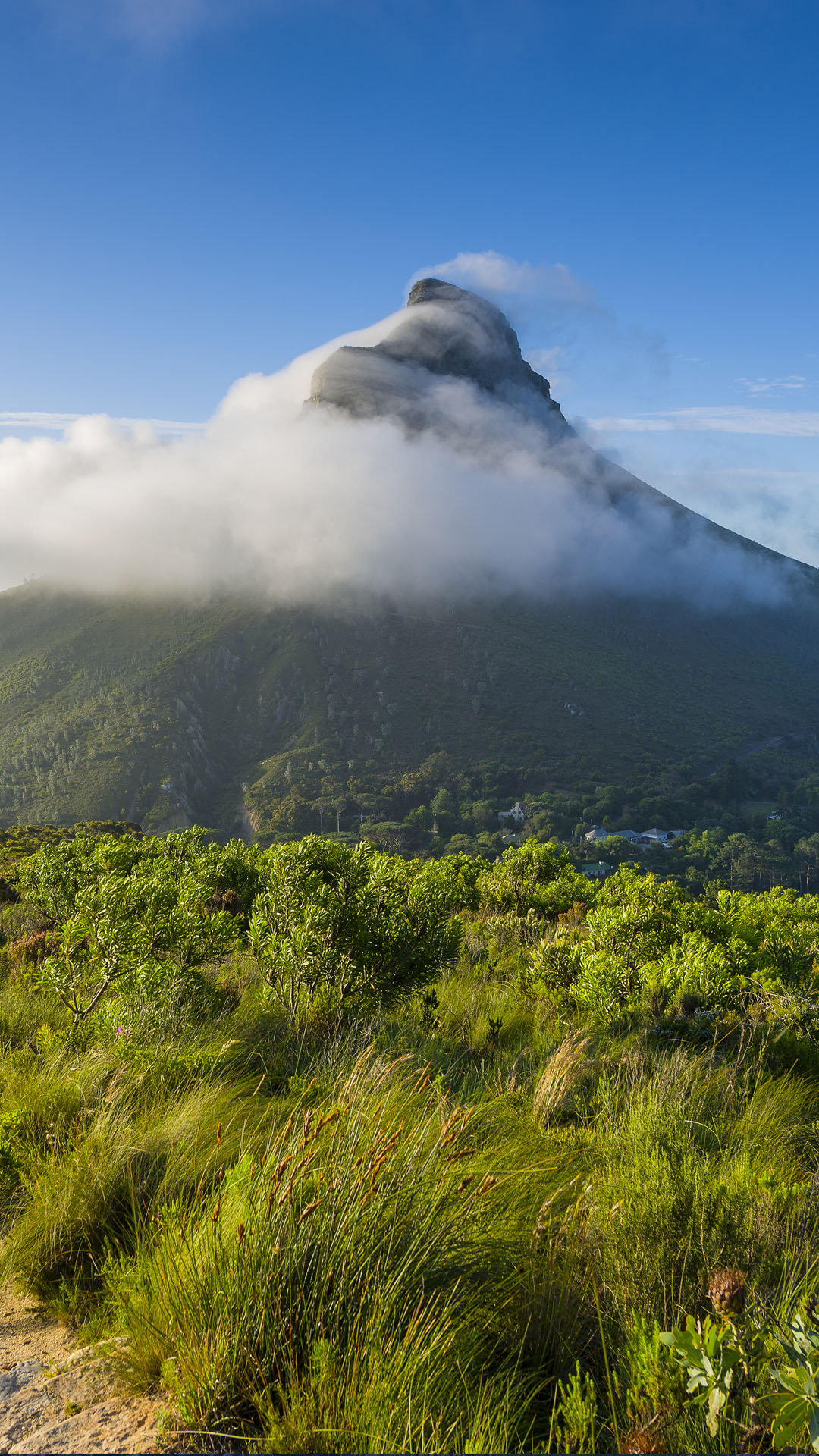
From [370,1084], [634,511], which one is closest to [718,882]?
[370,1084]

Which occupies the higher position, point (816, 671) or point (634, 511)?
point (634, 511)

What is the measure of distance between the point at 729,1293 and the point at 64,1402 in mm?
1990

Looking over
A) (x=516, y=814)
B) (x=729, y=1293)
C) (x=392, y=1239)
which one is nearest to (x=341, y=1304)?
(x=392, y=1239)

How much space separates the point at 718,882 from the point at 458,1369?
6123 centimetres

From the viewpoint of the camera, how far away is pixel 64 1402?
2123 mm

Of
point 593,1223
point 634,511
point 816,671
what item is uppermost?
point 634,511

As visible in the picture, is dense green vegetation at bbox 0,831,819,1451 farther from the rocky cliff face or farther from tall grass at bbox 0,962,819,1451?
the rocky cliff face

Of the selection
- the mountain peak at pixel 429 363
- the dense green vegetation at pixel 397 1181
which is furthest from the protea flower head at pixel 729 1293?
the mountain peak at pixel 429 363

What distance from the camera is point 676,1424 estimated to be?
1.90m

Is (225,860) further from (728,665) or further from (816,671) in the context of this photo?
(816,671)

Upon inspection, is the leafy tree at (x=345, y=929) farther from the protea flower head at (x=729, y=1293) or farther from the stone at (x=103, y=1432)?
the protea flower head at (x=729, y=1293)

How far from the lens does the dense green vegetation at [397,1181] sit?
195 cm

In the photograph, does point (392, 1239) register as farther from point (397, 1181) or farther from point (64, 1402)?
point (64, 1402)

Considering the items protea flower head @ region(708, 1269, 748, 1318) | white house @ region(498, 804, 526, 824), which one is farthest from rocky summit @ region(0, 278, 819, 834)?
protea flower head @ region(708, 1269, 748, 1318)
